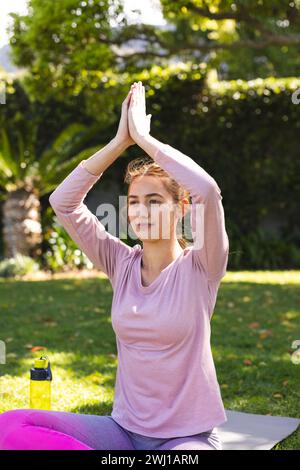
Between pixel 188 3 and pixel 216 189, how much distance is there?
21.3 ft

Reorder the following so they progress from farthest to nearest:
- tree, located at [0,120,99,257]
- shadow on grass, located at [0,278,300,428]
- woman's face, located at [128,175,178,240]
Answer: tree, located at [0,120,99,257]
shadow on grass, located at [0,278,300,428]
woman's face, located at [128,175,178,240]

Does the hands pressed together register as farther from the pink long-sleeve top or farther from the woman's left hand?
the pink long-sleeve top

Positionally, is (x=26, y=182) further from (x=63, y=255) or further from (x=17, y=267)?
(x=17, y=267)

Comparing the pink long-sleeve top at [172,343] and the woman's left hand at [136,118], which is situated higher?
the woman's left hand at [136,118]

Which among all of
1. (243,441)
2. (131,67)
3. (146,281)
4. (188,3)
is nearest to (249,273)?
(131,67)

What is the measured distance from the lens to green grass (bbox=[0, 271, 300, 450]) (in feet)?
15.2

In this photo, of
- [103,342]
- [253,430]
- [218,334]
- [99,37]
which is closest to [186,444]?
[253,430]

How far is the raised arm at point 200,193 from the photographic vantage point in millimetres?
2410

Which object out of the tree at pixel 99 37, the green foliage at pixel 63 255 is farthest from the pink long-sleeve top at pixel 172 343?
the green foliage at pixel 63 255

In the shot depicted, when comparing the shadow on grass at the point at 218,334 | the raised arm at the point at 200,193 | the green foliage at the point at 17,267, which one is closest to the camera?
the raised arm at the point at 200,193

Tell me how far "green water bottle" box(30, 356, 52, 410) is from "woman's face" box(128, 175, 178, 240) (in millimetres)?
968

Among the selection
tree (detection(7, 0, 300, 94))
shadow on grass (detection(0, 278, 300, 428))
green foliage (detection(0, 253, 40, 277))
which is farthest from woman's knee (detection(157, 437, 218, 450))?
green foliage (detection(0, 253, 40, 277))

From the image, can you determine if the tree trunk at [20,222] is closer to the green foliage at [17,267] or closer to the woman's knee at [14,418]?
the green foliage at [17,267]
